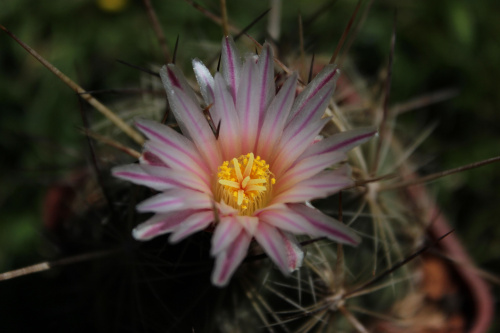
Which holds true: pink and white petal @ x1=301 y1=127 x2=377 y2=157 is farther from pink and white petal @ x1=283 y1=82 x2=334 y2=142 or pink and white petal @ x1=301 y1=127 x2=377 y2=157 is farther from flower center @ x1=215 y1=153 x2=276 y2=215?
flower center @ x1=215 y1=153 x2=276 y2=215

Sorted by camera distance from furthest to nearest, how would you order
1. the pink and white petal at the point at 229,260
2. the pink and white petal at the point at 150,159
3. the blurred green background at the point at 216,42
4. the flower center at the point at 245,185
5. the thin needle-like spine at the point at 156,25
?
the blurred green background at the point at 216,42, the thin needle-like spine at the point at 156,25, the flower center at the point at 245,185, the pink and white petal at the point at 150,159, the pink and white petal at the point at 229,260

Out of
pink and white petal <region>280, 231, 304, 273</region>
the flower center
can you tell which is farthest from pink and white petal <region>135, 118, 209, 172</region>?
pink and white petal <region>280, 231, 304, 273</region>

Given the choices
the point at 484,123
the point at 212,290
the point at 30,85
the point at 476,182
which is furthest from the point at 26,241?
the point at 484,123

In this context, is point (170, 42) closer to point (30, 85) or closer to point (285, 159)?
point (30, 85)

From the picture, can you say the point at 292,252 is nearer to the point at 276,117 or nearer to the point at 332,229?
the point at 332,229

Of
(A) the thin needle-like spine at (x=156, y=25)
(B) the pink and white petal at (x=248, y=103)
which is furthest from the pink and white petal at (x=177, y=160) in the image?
(A) the thin needle-like spine at (x=156, y=25)

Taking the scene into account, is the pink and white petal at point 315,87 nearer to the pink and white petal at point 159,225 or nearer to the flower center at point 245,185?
the flower center at point 245,185
